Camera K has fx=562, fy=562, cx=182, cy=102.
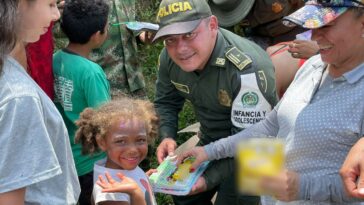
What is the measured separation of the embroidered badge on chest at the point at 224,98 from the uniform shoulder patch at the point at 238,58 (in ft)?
0.54

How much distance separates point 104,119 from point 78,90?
22.1 inches

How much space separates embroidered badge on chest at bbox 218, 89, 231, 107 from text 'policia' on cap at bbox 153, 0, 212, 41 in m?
0.37

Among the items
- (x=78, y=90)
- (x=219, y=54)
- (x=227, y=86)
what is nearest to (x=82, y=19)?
(x=78, y=90)

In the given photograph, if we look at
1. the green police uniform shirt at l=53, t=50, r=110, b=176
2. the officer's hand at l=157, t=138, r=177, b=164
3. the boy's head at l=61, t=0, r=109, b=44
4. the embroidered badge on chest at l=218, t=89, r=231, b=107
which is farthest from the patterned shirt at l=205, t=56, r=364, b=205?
the boy's head at l=61, t=0, r=109, b=44

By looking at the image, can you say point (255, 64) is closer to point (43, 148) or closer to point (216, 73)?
point (216, 73)

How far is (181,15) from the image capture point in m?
2.88

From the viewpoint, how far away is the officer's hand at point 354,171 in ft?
5.88

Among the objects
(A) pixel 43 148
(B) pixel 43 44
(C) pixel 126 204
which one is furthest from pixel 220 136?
(A) pixel 43 148

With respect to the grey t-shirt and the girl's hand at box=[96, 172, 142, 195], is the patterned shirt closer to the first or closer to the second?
the girl's hand at box=[96, 172, 142, 195]

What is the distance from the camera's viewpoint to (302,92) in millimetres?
2287

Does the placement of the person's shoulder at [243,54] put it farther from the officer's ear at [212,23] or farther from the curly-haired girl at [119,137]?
the curly-haired girl at [119,137]

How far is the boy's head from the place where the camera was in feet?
10.8

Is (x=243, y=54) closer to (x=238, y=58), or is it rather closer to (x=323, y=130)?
(x=238, y=58)

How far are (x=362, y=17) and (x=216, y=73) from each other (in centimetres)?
101
